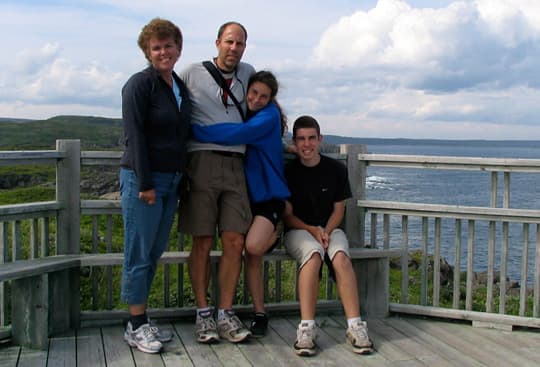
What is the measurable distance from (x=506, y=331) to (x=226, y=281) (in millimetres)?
2042

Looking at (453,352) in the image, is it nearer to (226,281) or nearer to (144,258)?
(226,281)

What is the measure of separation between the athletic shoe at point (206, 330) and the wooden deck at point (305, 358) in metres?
0.04

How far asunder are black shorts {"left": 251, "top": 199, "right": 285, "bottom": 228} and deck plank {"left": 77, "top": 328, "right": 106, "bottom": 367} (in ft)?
4.27

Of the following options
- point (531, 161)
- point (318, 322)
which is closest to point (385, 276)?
point (318, 322)

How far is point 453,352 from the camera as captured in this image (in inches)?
164

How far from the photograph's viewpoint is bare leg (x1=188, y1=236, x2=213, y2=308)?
427 cm

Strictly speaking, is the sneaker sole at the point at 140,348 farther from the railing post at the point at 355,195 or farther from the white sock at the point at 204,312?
the railing post at the point at 355,195

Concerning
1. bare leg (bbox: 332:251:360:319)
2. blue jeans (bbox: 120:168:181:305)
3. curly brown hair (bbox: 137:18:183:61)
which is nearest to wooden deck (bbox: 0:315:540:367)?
bare leg (bbox: 332:251:360:319)

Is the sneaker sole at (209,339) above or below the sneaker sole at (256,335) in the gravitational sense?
above

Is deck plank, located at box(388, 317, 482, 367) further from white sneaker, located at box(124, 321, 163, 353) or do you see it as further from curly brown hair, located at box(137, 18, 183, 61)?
curly brown hair, located at box(137, 18, 183, 61)

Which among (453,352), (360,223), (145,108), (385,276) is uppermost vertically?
(145,108)

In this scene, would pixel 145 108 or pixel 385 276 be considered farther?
pixel 385 276

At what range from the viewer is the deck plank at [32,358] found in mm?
3803

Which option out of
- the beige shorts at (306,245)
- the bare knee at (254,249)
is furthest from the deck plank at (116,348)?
the beige shorts at (306,245)
